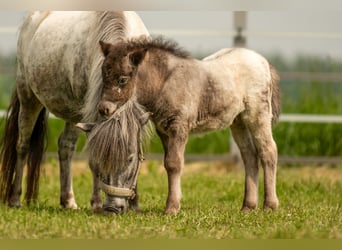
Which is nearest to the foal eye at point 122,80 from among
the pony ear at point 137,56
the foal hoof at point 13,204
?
the pony ear at point 137,56

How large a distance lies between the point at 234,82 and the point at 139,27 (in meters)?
0.88

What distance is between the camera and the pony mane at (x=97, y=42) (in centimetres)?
647

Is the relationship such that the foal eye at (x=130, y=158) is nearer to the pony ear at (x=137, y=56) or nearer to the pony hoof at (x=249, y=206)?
the pony ear at (x=137, y=56)

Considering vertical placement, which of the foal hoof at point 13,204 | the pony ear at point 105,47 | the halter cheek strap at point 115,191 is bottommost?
the foal hoof at point 13,204

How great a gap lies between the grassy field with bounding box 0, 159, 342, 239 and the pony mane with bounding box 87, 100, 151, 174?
15.3 inches

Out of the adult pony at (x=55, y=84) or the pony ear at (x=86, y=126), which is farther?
the adult pony at (x=55, y=84)

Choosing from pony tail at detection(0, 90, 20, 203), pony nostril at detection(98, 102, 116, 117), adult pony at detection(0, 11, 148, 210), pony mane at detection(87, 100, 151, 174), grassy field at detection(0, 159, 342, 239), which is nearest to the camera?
grassy field at detection(0, 159, 342, 239)

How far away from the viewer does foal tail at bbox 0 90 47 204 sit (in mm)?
7992

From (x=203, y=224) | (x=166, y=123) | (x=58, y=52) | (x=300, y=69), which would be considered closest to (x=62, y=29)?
(x=58, y=52)

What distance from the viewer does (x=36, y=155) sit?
815 centimetres

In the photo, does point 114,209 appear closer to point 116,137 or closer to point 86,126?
point 116,137

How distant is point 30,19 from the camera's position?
8.20 metres

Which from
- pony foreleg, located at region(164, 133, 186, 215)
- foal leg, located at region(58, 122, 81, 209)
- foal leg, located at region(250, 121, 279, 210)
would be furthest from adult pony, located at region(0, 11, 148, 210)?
foal leg, located at region(250, 121, 279, 210)

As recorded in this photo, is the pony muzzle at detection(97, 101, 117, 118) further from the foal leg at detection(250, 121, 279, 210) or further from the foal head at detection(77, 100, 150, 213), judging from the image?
the foal leg at detection(250, 121, 279, 210)
